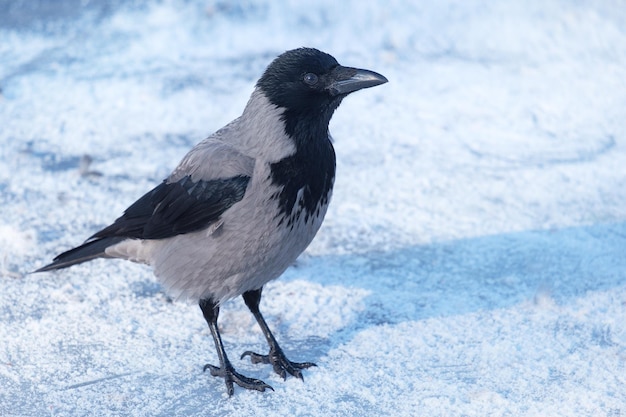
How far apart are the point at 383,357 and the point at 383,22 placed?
16.0 feet


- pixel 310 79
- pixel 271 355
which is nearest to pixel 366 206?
pixel 271 355

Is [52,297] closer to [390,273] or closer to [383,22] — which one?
[390,273]

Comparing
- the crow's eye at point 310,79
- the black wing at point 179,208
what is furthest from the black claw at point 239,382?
the crow's eye at point 310,79

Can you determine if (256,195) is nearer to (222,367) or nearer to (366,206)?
(222,367)

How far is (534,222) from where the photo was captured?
16.8 ft

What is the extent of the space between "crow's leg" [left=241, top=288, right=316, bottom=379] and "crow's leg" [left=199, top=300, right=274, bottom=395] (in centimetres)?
12

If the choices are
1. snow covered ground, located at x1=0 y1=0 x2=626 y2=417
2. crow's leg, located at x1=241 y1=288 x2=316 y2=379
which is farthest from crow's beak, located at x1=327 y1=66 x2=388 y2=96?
snow covered ground, located at x1=0 y1=0 x2=626 y2=417

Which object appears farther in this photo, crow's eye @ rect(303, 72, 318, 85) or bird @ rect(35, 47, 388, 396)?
crow's eye @ rect(303, 72, 318, 85)

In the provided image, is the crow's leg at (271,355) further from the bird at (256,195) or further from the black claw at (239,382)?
the black claw at (239,382)

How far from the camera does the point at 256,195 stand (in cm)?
348

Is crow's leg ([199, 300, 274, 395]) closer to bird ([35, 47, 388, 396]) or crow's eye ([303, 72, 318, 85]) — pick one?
bird ([35, 47, 388, 396])

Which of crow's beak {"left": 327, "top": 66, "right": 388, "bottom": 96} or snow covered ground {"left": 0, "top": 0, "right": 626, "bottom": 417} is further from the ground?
crow's beak {"left": 327, "top": 66, "right": 388, "bottom": 96}

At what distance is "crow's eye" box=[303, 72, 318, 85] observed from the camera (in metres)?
3.61

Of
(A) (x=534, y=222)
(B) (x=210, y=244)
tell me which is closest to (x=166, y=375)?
(B) (x=210, y=244)
